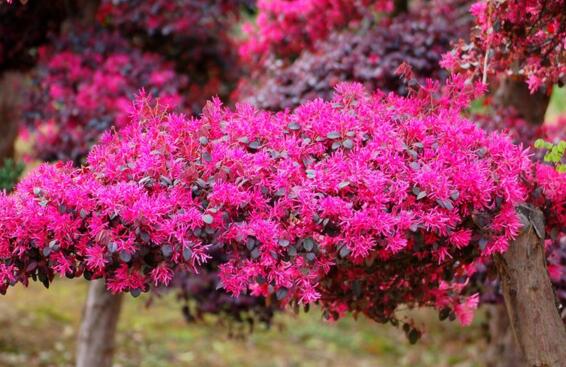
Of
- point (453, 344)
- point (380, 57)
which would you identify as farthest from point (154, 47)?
point (453, 344)

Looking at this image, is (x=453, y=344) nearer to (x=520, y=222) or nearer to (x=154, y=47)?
(x=154, y=47)

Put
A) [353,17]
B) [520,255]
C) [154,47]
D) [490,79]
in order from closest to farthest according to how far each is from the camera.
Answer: [520,255], [490,79], [353,17], [154,47]

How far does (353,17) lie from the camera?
417 cm

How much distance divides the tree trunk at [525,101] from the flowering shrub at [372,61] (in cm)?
37

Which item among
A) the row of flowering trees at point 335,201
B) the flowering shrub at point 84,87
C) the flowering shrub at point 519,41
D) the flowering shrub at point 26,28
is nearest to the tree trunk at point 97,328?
the flowering shrub at point 84,87

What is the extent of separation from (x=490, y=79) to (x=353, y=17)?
5.25 ft

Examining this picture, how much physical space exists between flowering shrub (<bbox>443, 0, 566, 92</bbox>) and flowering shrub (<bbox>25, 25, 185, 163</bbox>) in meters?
1.64

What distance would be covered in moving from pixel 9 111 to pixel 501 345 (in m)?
3.11

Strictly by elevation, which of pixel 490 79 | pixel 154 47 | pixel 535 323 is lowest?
pixel 535 323

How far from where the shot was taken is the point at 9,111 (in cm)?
452

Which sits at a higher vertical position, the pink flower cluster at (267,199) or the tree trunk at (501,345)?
the pink flower cluster at (267,199)

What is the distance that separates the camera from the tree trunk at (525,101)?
3.63 metres

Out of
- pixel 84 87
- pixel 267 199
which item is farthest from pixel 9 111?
pixel 267 199

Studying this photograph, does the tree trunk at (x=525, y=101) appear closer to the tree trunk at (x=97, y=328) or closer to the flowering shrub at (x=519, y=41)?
the flowering shrub at (x=519, y=41)
